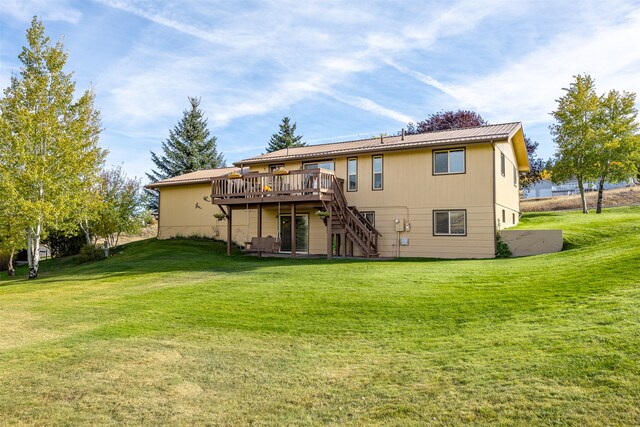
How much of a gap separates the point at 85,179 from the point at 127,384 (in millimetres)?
15577

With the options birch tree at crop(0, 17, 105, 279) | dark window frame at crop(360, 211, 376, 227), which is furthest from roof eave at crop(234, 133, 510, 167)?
birch tree at crop(0, 17, 105, 279)

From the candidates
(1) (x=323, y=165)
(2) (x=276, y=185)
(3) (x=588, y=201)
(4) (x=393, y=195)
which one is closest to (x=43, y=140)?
(2) (x=276, y=185)

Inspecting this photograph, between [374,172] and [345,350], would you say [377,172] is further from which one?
[345,350]

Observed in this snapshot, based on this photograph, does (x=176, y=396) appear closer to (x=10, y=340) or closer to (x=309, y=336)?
(x=309, y=336)

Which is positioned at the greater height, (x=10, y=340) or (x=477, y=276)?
(x=477, y=276)

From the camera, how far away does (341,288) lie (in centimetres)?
1112

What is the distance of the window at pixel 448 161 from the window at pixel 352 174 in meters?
3.57

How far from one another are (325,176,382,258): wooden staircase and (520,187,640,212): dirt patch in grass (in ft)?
65.5

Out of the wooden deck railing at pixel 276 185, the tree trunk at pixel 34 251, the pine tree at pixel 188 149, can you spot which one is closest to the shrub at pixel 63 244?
the tree trunk at pixel 34 251

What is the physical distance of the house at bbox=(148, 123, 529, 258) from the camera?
17922 millimetres

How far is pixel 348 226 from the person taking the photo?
1942cm

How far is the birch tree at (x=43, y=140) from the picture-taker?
56.3 feet

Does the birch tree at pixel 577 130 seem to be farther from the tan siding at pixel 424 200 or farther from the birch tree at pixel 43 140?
the birch tree at pixel 43 140

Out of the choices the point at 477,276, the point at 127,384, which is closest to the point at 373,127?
the point at 477,276
